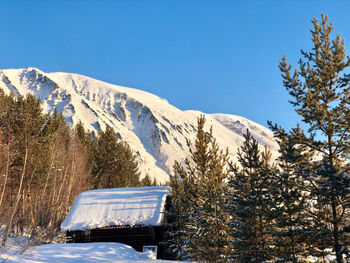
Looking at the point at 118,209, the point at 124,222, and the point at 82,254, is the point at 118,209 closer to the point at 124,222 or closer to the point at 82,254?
the point at 124,222

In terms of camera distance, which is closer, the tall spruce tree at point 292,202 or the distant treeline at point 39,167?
the tall spruce tree at point 292,202

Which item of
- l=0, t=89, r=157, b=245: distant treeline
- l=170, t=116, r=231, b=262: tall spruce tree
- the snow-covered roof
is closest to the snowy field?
l=0, t=89, r=157, b=245: distant treeline

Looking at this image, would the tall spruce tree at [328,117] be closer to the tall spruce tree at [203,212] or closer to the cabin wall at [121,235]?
the tall spruce tree at [203,212]

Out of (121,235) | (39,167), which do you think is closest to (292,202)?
(121,235)

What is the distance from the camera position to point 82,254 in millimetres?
17531

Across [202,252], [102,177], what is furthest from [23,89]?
[202,252]

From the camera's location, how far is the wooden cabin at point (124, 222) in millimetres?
23484

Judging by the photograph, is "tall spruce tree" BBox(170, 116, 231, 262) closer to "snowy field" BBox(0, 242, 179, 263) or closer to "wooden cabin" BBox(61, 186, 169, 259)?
"wooden cabin" BBox(61, 186, 169, 259)

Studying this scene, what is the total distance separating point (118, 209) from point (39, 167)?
9427 mm

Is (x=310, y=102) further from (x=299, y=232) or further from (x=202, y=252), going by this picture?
(x=202, y=252)

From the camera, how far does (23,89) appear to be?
19762cm

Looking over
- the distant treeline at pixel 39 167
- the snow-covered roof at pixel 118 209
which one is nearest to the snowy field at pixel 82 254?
the distant treeline at pixel 39 167

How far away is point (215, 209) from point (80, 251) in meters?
8.34

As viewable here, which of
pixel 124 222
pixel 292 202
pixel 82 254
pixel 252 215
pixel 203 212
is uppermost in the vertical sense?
pixel 292 202
